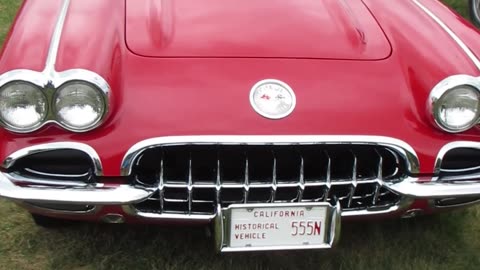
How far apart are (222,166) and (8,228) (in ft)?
3.83

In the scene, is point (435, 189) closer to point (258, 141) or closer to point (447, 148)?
point (447, 148)

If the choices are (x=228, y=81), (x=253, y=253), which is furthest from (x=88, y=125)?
(x=253, y=253)

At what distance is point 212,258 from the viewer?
2664mm

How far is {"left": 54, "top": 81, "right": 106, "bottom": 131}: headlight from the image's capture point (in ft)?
6.89

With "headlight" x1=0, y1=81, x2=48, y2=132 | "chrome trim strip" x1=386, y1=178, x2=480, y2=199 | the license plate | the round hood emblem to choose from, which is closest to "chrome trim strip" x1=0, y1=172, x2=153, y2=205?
"headlight" x1=0, y1=81, x2=48, y2=132

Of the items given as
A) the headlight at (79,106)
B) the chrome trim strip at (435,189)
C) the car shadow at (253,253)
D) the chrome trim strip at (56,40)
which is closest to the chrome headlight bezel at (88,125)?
the headlight at (79,106)

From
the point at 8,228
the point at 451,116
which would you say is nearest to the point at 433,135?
the point at 451,116

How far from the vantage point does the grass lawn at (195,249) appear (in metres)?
2.63

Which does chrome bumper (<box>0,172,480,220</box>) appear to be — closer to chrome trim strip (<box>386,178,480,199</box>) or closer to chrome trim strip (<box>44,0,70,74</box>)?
chrome trim strip (<box>44,0,70,74</box>)

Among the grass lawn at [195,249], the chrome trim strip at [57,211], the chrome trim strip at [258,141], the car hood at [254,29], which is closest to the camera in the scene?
the chrome trim strip at [258,141]

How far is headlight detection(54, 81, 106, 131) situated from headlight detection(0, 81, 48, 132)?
54mm

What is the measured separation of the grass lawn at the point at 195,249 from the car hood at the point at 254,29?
0.86 meters

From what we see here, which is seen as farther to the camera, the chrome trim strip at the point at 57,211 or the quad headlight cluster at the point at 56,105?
the chrome trim strip at the point at 57,211

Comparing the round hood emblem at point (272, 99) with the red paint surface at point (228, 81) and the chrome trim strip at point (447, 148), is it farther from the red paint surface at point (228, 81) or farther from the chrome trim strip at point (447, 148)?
the chrome trim strip at point (447, 148)
